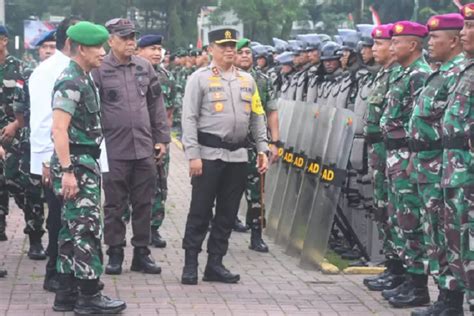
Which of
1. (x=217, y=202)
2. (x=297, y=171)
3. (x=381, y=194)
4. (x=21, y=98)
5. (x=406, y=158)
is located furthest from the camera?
(x=297, y=171)

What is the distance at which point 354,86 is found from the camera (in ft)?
36.1

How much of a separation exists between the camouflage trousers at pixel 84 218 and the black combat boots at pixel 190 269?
56.9 inches

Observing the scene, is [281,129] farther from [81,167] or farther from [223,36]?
[81,167]

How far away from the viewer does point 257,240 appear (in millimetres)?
11086

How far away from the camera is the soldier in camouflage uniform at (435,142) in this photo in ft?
24.4

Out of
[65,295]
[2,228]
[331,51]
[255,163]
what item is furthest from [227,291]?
[331,51]

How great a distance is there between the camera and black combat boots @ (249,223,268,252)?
1099 centimetres

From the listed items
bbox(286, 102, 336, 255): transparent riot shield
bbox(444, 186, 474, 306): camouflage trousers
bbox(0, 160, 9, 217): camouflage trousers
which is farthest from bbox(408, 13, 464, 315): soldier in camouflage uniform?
bbox(0, 160, 9, 217): camouflage trousers

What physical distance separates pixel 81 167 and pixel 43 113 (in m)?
0.92

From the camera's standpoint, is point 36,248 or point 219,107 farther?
point 36,248

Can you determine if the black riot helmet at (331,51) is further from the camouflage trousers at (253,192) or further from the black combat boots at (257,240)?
the black combat boots at (257,240)

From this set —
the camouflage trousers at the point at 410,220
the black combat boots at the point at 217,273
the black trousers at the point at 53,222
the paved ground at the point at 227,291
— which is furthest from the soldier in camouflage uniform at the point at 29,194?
the camouflage trousers at the point at 410,220

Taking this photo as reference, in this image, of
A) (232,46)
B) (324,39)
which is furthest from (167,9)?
(232,46)

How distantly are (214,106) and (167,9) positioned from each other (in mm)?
47011
